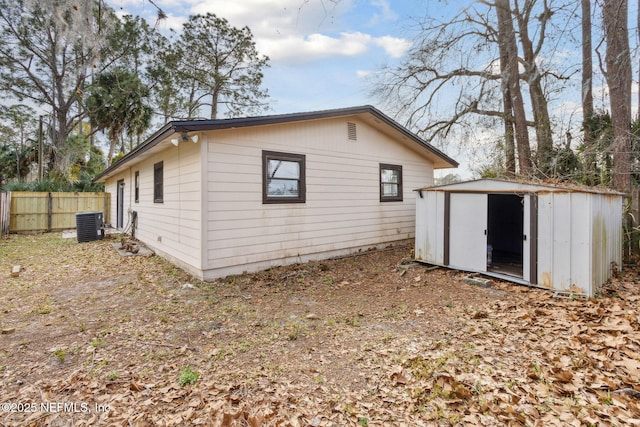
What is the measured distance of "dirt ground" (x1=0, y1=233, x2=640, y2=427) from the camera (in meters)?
2.27

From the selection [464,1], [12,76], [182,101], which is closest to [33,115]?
[12,76]

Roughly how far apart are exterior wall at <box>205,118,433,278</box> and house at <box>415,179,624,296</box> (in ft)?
6.02

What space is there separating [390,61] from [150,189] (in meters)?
9.63

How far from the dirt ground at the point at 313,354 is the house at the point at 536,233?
0.37 metres

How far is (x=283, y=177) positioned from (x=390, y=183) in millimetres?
3878

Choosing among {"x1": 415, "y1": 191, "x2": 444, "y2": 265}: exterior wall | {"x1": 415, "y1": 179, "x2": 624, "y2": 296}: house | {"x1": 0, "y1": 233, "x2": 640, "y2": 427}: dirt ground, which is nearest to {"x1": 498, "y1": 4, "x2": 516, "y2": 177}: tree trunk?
{"x1": 415, "y1": 179, "x2": 624, "y2": 296}: house

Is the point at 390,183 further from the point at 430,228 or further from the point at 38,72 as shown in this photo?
the point at 38,72

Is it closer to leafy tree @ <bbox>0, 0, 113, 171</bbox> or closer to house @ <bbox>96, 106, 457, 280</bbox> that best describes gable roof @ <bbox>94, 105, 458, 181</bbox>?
house @ <bbox>96, 106, 457, 280</bbox>

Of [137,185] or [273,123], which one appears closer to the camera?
[273,123]

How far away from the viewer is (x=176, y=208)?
6590 mm

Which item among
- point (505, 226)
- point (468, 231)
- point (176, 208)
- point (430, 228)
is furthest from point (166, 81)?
point (505, 226)

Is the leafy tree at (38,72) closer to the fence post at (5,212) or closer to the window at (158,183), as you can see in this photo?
the fence post at (5,212)

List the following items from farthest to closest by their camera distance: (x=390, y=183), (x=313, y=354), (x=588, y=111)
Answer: (x=390, y=183), (x=588, y=111), (x=313, y=354)

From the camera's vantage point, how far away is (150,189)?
858 centimetres
